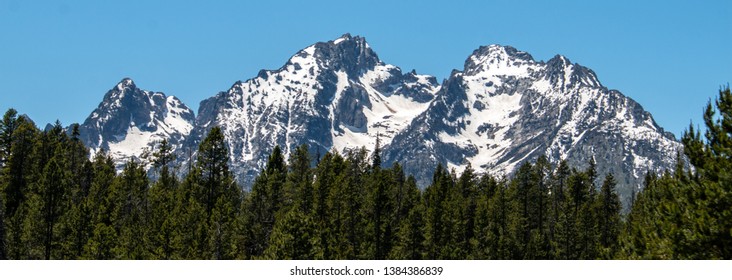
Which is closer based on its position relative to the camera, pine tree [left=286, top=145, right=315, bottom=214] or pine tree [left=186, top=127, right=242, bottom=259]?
pine tree [left=186, top=127, right=242, bottom=259]

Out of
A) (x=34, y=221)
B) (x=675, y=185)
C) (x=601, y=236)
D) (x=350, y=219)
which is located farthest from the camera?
(x=601, y=236)

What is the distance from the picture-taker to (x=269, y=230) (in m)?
71.2

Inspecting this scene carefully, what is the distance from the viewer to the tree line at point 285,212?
61.2 metres

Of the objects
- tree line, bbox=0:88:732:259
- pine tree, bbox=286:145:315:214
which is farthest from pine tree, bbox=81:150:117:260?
pine tree, bbox=286:145:315:214

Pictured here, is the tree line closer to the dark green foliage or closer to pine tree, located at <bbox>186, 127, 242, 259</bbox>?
pine tree, located at <bbox>186, 127, 242, 259</bbox>

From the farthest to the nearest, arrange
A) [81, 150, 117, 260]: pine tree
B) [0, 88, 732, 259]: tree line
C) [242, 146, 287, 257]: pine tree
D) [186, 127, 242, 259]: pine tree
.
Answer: [242, 146, 287, 257]: pine tree → [186, 127, 242, 259]: pine tree → [0, 88, 732, 259]: tree line → [81, 150, 117, 260]: pine tree

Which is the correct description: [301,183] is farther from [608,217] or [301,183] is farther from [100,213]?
[608,217]

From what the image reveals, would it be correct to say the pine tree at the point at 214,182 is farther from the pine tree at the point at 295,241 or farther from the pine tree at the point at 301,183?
the pine tree at the point at 295,241

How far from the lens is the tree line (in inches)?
2409

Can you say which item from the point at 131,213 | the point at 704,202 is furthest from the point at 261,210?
the point at 704,202

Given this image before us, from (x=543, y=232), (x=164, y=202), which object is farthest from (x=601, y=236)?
(x=164, y=202)

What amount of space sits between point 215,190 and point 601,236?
45.6 meters

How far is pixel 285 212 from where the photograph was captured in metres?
72.2
